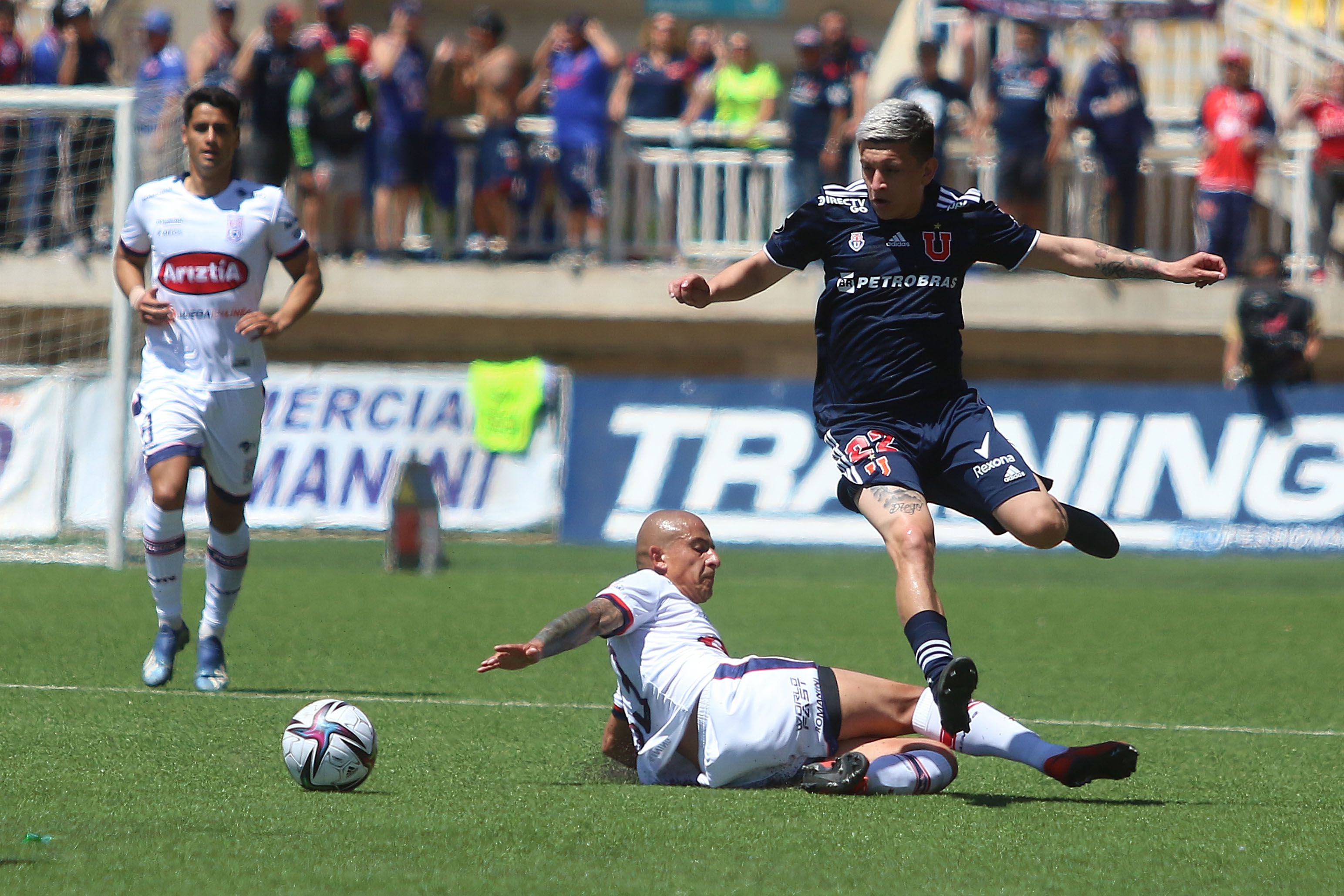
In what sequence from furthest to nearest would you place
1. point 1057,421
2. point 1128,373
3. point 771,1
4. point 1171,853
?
point 771,1 → point 1128,373 → point 1057,421 → point 1171,853

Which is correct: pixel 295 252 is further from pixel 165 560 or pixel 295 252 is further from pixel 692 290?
pixel 692 290

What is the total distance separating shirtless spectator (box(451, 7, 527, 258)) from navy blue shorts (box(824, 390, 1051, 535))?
11.2 metres

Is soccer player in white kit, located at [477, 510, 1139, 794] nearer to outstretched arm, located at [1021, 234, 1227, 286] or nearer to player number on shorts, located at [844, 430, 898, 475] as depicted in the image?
player number on shorts, located at [844, 430, 898, 475]

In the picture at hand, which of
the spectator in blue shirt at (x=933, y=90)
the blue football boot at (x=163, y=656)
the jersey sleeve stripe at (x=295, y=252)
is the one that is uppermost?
the spectator in blue shirt at (x=933, y=90)

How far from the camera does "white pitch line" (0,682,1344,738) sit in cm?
706

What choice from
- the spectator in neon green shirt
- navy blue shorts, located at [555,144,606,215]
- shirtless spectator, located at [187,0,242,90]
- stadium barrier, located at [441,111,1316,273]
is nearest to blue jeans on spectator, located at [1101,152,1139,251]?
stadium barrier, located at [441,111,1316,273]

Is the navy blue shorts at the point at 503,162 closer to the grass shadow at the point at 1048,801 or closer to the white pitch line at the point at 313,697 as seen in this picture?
the white pitch line at the point at 313,697

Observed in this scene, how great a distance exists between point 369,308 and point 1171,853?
560 inches

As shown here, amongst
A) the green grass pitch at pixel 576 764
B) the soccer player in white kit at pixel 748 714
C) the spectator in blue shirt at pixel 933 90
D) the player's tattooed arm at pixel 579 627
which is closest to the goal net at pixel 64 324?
the green grass pitch at pixel 576 764

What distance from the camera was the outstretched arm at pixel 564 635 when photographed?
4906mm

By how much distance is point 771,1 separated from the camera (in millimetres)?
25312

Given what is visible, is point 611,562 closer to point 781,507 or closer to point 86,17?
point 781,507

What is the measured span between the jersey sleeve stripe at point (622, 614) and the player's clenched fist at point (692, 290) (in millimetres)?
1097

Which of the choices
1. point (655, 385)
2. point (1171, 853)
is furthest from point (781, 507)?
point (1171, 853)
